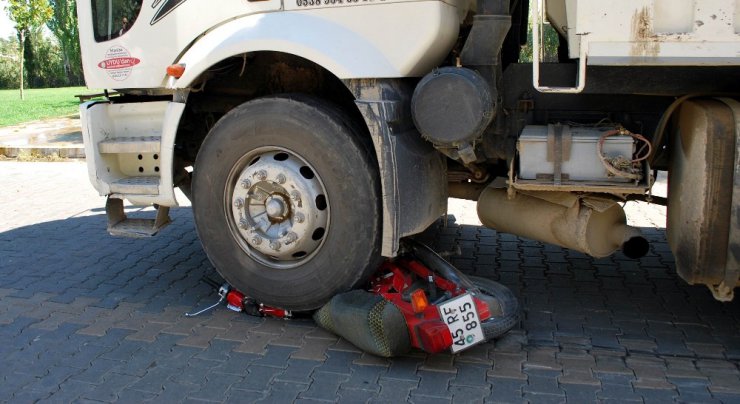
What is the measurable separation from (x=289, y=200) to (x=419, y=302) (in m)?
0.99

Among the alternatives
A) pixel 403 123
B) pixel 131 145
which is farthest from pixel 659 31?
pixel 131 145

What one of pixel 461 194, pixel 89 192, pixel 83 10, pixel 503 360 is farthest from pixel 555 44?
pixel 89 192

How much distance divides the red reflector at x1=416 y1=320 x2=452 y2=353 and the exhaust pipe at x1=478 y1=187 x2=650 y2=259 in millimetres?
993

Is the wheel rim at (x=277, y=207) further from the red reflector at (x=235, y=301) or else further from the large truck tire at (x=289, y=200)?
the red reflector at (x=235, y=301)

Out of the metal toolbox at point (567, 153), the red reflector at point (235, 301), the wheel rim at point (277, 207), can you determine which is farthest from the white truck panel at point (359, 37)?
the red reflector at point (235, 301)

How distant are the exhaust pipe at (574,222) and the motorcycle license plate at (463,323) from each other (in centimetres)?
79

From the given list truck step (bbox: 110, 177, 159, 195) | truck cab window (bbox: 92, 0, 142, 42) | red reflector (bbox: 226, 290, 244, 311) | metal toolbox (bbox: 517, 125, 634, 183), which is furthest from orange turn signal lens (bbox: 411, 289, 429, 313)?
truck cab window (bbox: 92, 0, 142, 42)

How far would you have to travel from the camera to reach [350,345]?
3840 mm

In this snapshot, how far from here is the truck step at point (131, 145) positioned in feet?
14.4

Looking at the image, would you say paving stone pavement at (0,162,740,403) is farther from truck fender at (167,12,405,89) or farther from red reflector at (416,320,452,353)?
truck fender at (167,12,405,89)

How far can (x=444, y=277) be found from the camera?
4109mm

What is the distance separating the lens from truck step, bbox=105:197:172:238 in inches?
182

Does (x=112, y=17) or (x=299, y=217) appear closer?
(x=299, y=217)

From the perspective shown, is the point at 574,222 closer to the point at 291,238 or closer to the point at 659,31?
the point at 659,31
